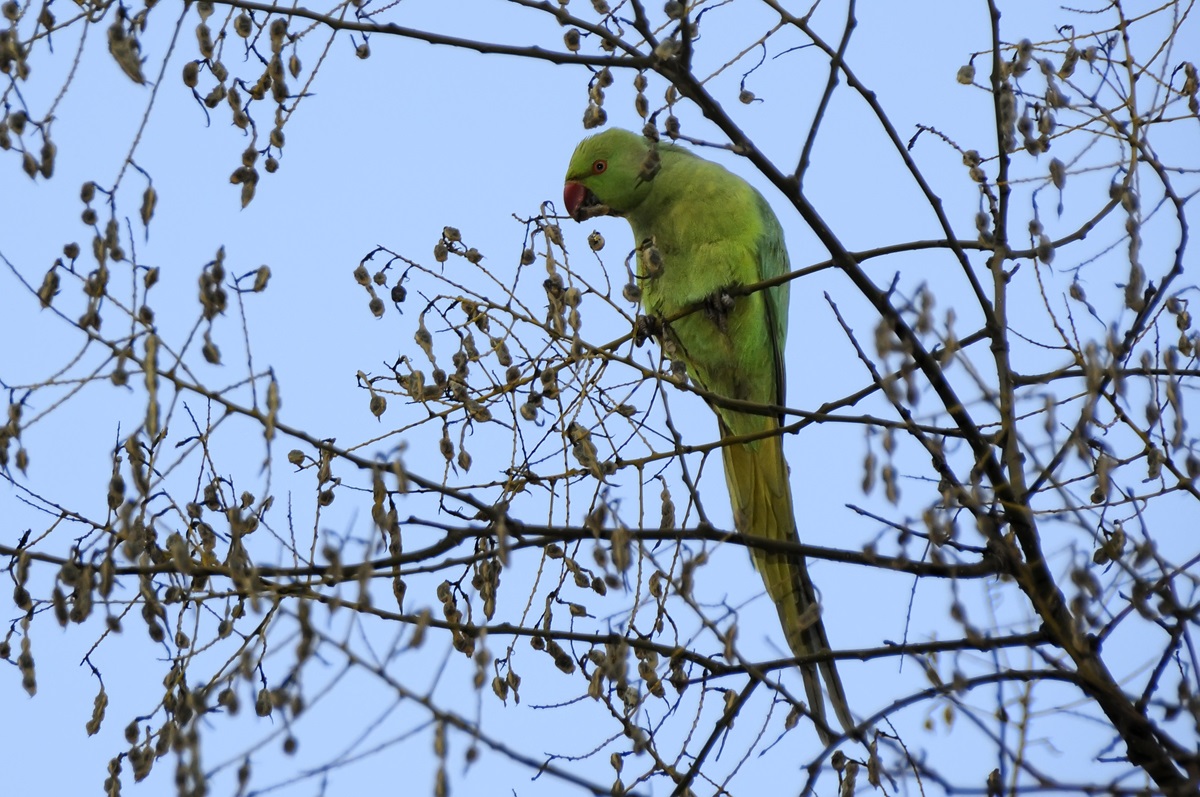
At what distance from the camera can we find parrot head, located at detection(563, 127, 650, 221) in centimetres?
526

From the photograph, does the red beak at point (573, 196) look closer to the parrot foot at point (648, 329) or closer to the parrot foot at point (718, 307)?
the parrot foot at point (718, 307)

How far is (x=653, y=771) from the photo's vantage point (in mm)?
2857

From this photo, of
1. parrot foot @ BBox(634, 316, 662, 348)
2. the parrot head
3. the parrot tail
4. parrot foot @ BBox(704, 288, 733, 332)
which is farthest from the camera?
the parrot head

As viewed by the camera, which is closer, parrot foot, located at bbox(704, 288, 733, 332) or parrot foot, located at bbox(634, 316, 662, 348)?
parrot foot, located at bbox(634, 316, 662, 348)

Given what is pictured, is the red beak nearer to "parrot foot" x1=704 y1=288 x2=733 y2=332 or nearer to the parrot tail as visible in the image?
"parrot foot" x1=704 y1=288 x2=733 y2=332

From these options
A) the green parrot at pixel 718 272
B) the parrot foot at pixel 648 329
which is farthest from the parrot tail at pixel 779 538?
the parrot foot at pixel 648 329

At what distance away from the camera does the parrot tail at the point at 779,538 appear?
3691mm

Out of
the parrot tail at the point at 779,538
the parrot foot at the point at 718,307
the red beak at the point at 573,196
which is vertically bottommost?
the parrot tail at the point at 779,538

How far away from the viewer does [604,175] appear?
5.29 meters

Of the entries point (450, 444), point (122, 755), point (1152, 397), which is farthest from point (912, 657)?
point (122, 755)

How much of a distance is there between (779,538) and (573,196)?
5.50 feet

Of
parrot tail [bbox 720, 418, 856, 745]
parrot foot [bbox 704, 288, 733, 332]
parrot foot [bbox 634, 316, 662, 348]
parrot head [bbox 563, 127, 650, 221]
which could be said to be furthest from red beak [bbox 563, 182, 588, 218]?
parrot foot [bbox 634, 316, 662, 348]

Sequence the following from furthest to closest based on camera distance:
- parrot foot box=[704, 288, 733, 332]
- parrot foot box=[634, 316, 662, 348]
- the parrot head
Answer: the parrot head, parrot foot box=[704, 288, 733, 332], parrot foot box=[634, 316, 662, 348]

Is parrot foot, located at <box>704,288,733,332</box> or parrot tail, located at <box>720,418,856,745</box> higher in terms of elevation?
parrot foot, located at <box>704,288,733,332</box>
